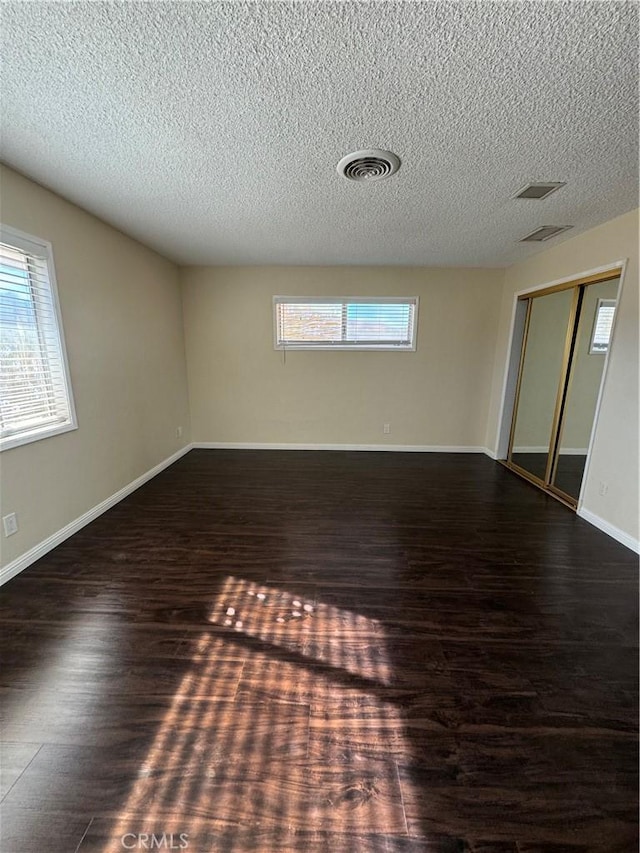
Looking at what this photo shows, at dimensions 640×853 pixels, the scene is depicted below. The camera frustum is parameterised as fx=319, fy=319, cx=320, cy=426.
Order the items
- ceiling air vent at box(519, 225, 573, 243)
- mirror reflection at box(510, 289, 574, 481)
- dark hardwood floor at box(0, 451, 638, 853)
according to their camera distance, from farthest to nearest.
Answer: mirror reflection at box(510, 289, 574, 481) → ceiling air vent at box(519, 225, 573, 243) → dark hardwood floor at box(0, 451, 638, 853)

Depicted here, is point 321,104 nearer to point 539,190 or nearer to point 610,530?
point 539,190

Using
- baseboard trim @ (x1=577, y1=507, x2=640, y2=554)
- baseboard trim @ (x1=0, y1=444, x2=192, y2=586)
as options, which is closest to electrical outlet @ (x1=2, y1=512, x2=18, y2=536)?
baseboard trim @ (x1=0, y1=444, x2=192, y2=586)

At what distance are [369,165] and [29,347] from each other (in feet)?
8.36

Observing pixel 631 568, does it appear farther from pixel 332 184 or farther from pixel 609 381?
pixel 332 184

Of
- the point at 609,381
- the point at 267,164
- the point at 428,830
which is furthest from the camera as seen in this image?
the point at 609,381

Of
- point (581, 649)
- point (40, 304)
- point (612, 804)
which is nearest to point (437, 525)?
point (581, 649)

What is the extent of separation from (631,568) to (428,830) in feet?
7.35

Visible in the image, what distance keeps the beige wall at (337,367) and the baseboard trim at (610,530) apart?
6.50 ft

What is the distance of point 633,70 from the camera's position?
1273mm

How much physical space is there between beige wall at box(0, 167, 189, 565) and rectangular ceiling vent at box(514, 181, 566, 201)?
3.33 m

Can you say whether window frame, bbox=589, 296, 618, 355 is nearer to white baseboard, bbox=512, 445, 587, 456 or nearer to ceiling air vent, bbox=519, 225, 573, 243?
ceiling air vent, bbox=519, 225, 573, 243

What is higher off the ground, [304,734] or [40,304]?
[40,304]

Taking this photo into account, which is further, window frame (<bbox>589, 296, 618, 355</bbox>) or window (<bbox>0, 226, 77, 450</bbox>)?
window frame (<bbox>589, 296, 618, 355</bbox>)

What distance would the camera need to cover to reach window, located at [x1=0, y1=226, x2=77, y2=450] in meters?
2.04
